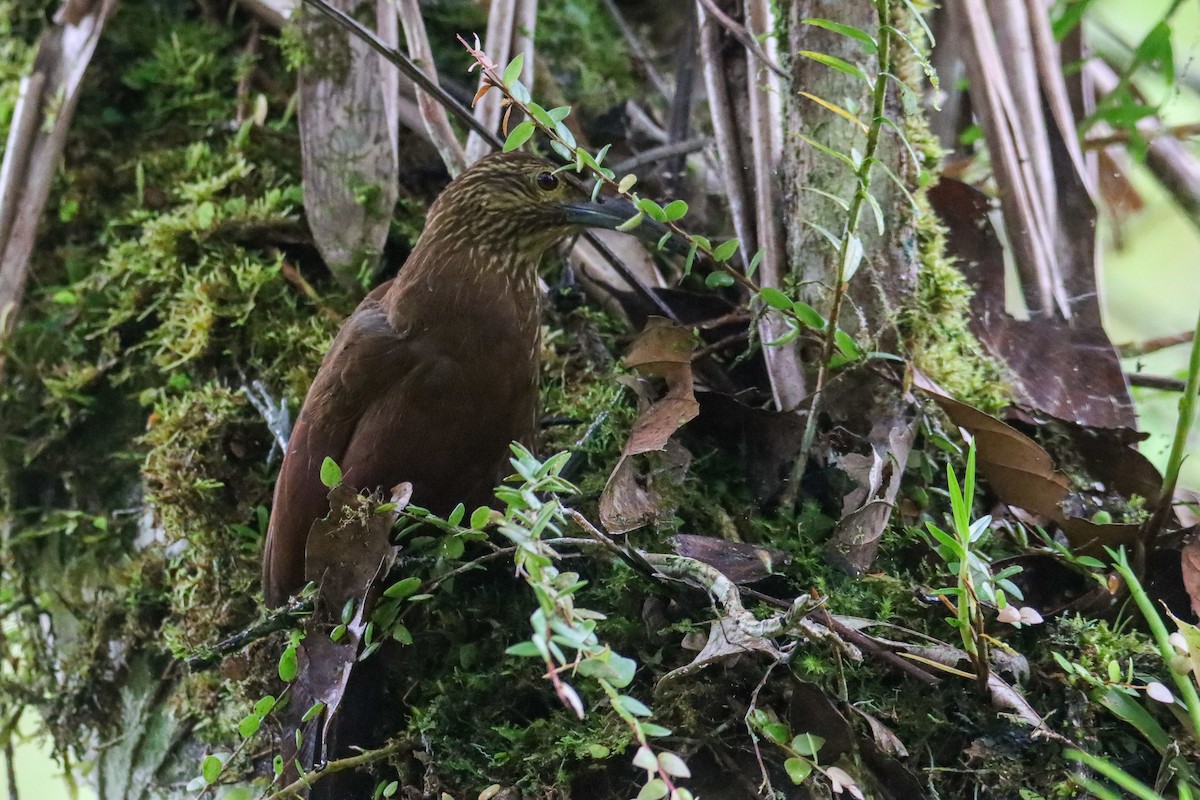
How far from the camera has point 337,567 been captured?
6.23ft

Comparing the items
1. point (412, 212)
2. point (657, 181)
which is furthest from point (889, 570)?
point (412, 212)

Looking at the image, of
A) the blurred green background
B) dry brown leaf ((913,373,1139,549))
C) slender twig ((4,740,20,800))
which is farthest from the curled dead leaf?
slender twig ((4,740,20,800))

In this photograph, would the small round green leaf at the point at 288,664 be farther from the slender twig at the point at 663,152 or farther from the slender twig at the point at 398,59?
the slender twig at the point at 663,152

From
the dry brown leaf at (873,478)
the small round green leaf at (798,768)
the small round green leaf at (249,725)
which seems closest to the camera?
the small round green leaf at (798,768)

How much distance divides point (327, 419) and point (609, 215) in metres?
0.83

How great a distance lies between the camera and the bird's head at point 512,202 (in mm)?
2514

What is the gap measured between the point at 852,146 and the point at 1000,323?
61cm

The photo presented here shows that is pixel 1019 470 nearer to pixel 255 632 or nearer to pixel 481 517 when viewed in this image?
pixel 481 517

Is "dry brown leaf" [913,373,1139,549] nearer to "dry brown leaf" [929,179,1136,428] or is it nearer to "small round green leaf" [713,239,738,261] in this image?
"dry brown leaf" [929,179,1136,428]

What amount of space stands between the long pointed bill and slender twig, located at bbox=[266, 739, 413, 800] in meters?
1.24

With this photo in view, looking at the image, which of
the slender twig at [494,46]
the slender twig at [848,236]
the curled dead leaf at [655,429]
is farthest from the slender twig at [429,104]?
the slender twig at [848,236]

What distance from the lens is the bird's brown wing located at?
2.26 metres

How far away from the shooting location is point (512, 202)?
100 inches

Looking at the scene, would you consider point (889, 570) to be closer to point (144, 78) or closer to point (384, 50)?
point (384, 50)
